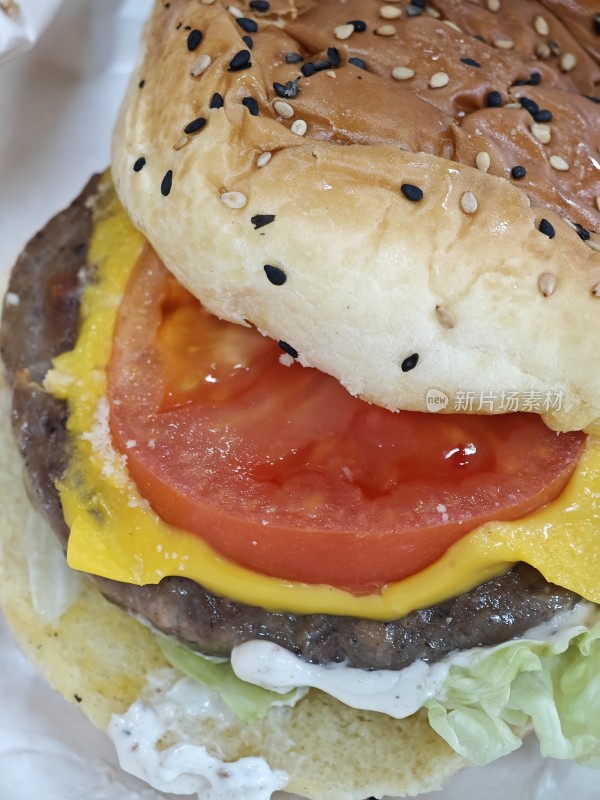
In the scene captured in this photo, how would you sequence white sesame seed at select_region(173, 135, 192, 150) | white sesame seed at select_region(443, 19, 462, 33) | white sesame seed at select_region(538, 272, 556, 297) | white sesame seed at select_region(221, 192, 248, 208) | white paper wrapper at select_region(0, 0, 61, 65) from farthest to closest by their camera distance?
white paper wrapper at select_region(0, 0, 61, 65), white sesame seed at select_region(443, 19, 462, 33), white sesame seed at select_region(173, 135, 192, 150), white sesame seed at select_region(221, 192, 248, 208), white sesame seed at select_region(538, 272, 556, 297)

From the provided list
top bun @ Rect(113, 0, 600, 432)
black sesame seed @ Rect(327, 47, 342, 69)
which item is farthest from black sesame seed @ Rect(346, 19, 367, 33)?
black sesame seed @ Rect(327, 47, 342, 69)

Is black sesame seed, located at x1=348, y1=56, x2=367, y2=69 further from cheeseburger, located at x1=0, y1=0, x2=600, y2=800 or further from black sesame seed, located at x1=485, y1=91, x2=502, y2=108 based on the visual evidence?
black sesame seed, located at x1=485, y1=91, x2=502, y2=108

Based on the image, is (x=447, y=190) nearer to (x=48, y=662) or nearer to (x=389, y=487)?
(x=389, y=487)

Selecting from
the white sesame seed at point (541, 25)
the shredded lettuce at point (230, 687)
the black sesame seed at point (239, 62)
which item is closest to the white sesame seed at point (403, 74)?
the black sesame seed at point (239, 62)

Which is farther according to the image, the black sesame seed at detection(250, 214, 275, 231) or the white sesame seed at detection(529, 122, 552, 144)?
the white sesame seed at detection(529, 122, 552, 144)

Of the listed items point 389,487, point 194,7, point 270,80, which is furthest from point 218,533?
point 194,7

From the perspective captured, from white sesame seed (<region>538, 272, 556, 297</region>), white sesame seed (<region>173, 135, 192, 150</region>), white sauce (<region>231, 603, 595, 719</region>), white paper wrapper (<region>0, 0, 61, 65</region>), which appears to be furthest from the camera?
white paper wrapper (<region>0, 0, 61, 65</region>)

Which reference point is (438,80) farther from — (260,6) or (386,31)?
(260,6)
